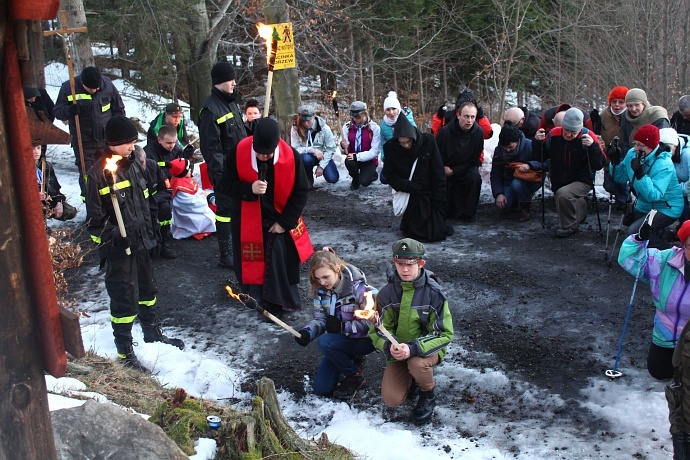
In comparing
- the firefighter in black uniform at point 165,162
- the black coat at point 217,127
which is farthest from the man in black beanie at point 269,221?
the firefighter in black uniform at point 165,162

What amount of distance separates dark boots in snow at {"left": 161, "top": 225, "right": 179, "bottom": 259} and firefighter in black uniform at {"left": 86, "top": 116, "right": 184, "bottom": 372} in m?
2.54

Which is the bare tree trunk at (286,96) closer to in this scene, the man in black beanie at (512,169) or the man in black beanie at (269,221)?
the man in black beanie at (512,169)

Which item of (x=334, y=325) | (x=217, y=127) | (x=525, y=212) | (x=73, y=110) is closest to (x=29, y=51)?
(x=334, y=325)

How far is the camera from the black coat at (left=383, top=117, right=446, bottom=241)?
9336 mm

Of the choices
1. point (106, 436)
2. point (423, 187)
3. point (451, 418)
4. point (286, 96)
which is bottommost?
point (451, 418)

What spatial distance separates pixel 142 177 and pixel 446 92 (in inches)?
807

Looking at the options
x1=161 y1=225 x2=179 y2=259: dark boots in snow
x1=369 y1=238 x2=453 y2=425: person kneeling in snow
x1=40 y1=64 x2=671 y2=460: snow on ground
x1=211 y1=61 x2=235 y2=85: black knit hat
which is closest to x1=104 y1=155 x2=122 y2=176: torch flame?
x1=40 y1=64 x2=671 y2=460: snow on ground

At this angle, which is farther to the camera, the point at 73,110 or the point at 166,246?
the point at 166,246

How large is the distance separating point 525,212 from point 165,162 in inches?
199

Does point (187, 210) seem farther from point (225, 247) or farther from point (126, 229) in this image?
point (126, 229)

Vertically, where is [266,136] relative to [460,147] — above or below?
above

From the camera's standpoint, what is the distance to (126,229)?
19.5 ft

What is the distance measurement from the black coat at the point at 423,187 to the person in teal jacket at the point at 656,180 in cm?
251

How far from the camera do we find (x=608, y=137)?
9859 mm
